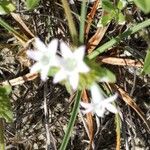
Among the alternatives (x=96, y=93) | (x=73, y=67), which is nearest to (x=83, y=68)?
(x=73, y=67)

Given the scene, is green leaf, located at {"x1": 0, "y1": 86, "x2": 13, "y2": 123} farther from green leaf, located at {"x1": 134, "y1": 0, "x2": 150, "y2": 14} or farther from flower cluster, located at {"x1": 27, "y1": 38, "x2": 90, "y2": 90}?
green leaf, located at {"x1": 134, "y1": 0, "x2": 150, "y2": 14}

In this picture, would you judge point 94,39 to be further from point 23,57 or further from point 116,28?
point 23,57

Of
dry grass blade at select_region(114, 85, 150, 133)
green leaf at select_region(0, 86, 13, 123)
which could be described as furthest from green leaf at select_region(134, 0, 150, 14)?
green leaf at select_region(0, 86, 13, 123)

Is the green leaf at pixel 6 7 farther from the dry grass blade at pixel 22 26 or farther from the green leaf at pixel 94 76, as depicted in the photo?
the green leaf at pixel 94 76

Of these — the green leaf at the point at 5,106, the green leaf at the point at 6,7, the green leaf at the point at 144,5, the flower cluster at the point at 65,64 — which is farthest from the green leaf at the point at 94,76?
the green leaf at the point at 6,7

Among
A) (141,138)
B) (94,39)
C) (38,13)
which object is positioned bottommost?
(141,138)

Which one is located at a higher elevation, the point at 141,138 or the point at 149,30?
the point at 149,30

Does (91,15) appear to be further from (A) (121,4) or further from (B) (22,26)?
(B) (22,26)

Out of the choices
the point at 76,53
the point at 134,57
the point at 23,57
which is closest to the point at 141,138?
the point at 134,57
